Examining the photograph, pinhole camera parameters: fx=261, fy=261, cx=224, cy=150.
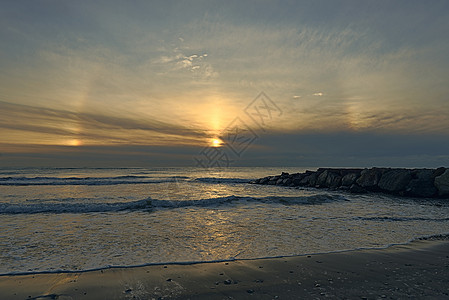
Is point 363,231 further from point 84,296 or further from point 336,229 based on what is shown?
point 84,296

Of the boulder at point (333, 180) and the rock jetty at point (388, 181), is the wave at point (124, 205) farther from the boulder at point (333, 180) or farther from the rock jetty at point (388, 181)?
the boulder at point (333, 180)

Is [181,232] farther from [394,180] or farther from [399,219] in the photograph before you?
[394,180]

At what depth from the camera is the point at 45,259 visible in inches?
231

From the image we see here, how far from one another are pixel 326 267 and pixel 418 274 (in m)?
1.64

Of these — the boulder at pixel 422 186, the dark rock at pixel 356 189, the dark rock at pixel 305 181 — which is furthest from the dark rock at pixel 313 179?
the boulder at pixel 422 186

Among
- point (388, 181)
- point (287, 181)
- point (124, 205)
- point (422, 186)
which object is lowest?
point (124, 205)

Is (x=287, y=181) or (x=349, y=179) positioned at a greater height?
(x=349, y=179)

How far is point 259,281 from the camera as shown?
468cm

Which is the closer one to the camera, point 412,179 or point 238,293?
point 238,293

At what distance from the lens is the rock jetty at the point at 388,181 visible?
1833cm

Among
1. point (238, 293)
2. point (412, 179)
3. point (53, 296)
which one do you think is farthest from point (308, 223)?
point (412, 179)

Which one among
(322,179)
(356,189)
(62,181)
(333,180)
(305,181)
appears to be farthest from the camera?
(62,181)

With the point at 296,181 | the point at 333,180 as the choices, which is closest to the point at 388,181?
the point at 333,180

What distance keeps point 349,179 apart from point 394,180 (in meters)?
4.00
